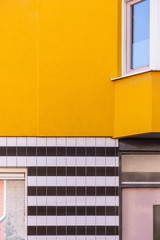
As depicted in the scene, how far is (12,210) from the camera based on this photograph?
7941 millimetres

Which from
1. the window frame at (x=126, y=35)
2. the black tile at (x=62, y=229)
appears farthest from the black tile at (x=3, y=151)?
the window frame at (x=126, y=35)

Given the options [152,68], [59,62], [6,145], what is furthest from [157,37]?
[6,145]

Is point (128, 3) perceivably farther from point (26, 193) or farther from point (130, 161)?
point (26, 193)

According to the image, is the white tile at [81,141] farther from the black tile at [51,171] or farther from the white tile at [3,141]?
the white tile at [3,141]

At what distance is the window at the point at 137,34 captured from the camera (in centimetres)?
760

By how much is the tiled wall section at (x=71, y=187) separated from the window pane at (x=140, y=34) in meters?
1.37

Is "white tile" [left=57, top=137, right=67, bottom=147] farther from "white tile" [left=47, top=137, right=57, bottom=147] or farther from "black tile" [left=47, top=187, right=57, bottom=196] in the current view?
"black tile" [left=47, top=187, right=57, bottom=196]

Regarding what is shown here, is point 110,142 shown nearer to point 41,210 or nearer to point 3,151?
point 41,210

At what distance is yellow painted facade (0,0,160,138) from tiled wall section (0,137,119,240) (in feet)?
0.88

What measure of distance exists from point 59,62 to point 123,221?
9.08 feet

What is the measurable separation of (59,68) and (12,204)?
2.36 metres

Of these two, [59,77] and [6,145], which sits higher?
[59,77]

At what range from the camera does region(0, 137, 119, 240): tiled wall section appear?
774 centimetres

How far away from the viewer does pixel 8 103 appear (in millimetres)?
7855
